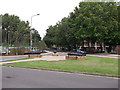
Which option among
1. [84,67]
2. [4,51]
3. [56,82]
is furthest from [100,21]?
[56,82]

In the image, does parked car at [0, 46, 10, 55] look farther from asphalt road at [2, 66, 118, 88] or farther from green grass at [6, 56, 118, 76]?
asphalt road at [2, 66, 118, 88]

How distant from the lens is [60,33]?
7212cm

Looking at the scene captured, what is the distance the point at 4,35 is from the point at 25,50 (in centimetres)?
5001

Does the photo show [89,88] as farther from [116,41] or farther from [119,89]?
[116,41]

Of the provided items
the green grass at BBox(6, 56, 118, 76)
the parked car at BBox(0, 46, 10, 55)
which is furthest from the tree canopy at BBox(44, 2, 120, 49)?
the green grass at BBox(6, 56, 118, 76)

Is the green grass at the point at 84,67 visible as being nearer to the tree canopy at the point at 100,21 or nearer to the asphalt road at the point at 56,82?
the asphalt road at the point at 56,82

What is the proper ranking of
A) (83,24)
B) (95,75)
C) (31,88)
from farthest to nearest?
1. (83,24)
2. (95,75)
3. (31,88)

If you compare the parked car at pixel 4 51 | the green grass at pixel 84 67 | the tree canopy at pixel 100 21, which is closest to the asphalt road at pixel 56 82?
the green grass at pixel 84 67

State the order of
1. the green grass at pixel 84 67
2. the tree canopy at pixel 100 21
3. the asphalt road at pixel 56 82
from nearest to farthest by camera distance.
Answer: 1. the asphalt road at pixel 56 82
2. the green grass at pixel 84 67
3. the tree canopy at pixel 100 21

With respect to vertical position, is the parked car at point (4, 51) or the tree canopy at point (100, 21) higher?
the tree canopy at point (100, 21)

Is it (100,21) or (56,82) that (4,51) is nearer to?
(100,21)

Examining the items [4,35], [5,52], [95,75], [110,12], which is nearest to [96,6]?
[110,12]

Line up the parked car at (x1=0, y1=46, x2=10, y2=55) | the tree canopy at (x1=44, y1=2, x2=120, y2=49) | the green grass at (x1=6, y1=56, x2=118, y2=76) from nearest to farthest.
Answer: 1. the green grass at (x1=6, y1=56, x2=118, y2=76)
2. the parked car at (x1=0, y1=46, x2=10, y2=55)
3. the tree canopy at (x1=44, y1=2, x2=120, y2=49)

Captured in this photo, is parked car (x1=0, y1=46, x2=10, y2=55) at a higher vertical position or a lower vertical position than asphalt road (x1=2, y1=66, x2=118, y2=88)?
higher
